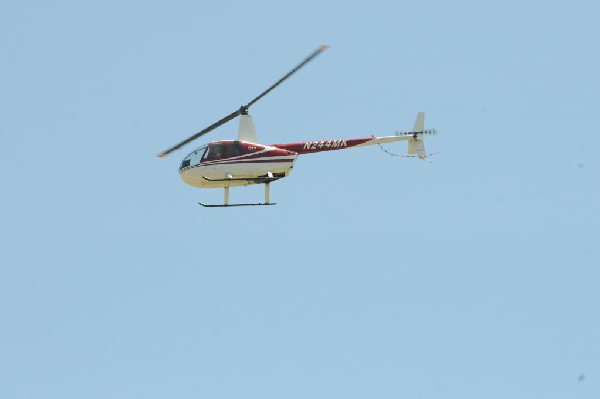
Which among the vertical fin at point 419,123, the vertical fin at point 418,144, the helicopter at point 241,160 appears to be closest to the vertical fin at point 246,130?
the helicopter at point 241,160

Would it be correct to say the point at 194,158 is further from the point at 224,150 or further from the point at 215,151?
the point at 224,150

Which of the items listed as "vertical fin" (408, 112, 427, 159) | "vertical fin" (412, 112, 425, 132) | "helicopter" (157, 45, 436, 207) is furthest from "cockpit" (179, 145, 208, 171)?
"vertical fin" (412, 112, 425, 132)

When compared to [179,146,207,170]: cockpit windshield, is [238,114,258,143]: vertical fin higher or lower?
higher

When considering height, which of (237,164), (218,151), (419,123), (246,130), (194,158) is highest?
(419,123)

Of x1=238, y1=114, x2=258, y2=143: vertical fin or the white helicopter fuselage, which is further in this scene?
x1=238, y1=114, x2=258, y2=143: vertical fin

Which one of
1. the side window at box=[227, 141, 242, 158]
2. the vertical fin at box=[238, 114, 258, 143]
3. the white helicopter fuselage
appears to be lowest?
the white helicopter fuselage

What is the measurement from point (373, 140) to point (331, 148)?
2128 millimetres

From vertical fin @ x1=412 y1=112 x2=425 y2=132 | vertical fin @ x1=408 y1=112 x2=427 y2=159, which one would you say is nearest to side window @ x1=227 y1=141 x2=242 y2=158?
vertical fin @ x1=408 y1=112 x2=427 y2=159

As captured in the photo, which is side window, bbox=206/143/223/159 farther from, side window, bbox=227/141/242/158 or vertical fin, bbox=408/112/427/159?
vertical fin, bbox=408/112/427/159

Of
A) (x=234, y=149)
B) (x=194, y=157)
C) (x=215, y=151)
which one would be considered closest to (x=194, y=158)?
(x=194, y=157)

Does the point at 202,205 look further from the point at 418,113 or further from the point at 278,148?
the point at 418,113

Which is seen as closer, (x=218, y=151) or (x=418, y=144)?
(x=218, y=151)

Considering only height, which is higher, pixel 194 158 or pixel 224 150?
pixel 224 150

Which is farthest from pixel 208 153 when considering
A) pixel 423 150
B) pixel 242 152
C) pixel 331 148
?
pixel 423 150
